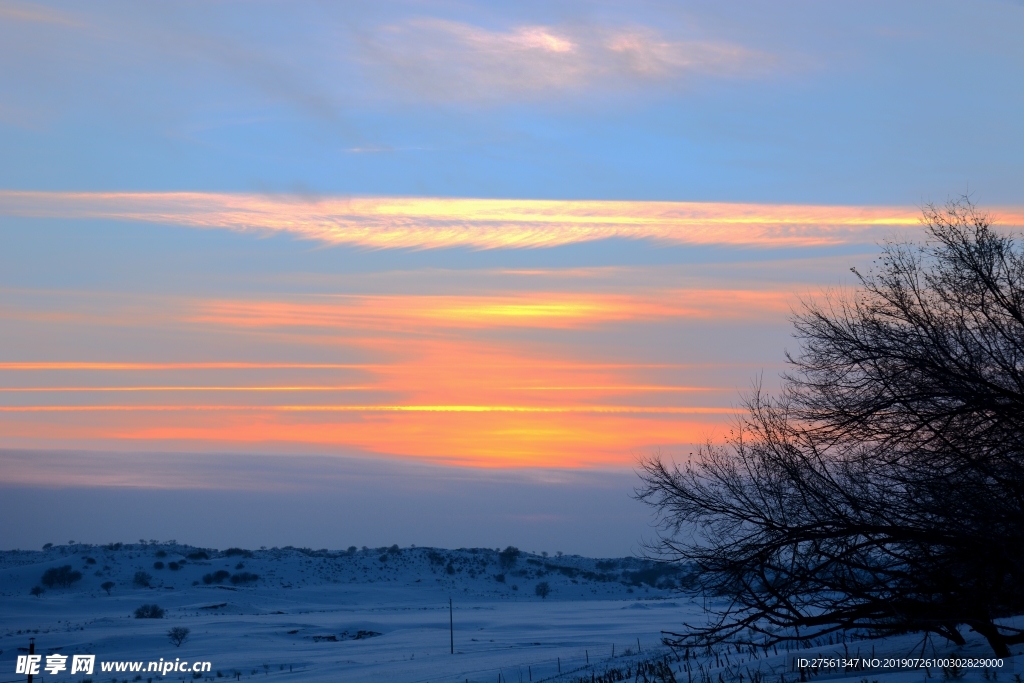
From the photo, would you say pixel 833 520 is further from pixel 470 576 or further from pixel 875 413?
pixel 470 576

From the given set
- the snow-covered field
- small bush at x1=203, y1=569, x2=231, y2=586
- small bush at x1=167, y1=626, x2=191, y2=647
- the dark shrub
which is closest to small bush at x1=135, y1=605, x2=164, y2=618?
the snow-covered field

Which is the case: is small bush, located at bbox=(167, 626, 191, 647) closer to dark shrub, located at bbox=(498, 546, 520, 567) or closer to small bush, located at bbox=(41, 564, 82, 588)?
small bush, located at bbox=(41, 564, 82, 588)

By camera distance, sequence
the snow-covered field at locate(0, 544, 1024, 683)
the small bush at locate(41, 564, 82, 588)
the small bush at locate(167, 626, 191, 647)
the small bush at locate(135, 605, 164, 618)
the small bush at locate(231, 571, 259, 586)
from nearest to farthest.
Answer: the snow-covered field at locate(0, 544, 1024, 683)
the small bush at locate(167, 626, 191, 647)
the small bush at locate(135, 605, 164, 618)
the small bush at locate(41, 564, 82, 588)
the small bush at locate(231, 571, 259, 586)

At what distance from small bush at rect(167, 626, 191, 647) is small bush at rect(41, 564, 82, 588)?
145 ft

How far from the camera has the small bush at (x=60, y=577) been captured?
7925cm

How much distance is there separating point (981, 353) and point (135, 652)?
1474 inches

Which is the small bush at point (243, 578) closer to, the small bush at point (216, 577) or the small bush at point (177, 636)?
the small bush at point (216, 577)

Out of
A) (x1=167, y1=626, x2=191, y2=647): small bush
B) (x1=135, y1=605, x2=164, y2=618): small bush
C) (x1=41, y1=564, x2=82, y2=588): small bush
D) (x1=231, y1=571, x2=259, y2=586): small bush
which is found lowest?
(x1=167, y1=626, x2=191, y2=647): small bush

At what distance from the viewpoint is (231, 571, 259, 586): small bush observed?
274 feet

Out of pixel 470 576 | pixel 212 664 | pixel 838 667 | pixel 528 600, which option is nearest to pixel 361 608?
pixel 528 600

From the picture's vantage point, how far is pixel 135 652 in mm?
38375

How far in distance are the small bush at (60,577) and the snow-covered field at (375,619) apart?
33.8 inches

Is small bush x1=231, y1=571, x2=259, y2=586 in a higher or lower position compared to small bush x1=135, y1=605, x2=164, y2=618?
higher

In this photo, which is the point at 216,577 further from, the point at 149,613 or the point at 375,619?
the point at 375,619
